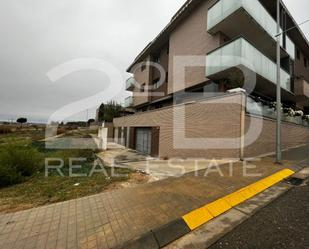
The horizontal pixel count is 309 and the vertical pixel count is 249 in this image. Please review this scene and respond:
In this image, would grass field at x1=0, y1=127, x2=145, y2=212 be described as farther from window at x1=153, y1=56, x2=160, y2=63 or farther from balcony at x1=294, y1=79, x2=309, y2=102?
window at x1=153, y1=56, x2=160, y2=63

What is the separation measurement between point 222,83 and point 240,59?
2.09 m

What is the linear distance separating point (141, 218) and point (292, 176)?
545 cm

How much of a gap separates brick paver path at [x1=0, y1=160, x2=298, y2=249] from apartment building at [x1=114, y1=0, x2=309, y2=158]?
450 centimetres

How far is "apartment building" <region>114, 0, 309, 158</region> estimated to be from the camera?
832cm

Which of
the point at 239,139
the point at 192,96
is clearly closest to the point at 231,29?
the point at 192,96

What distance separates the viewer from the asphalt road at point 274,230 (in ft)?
7.80

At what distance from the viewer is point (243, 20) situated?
9.38 m

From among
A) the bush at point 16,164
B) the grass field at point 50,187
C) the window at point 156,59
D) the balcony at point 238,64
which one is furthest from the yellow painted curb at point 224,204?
the window at point 156,59

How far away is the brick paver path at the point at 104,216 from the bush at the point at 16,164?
2527mm

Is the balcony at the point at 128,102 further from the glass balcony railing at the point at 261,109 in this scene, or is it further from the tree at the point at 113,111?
the glass balcony railing at the point at 261,109

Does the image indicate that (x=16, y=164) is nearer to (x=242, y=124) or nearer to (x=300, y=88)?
(x=242, y=124)

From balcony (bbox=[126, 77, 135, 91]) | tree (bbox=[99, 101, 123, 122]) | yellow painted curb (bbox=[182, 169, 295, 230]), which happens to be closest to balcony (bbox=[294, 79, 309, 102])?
yellow painted curb (bbox=[182, 169, 295, 230])

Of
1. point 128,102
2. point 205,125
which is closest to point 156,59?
point 128,102

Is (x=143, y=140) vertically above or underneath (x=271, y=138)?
underneath
